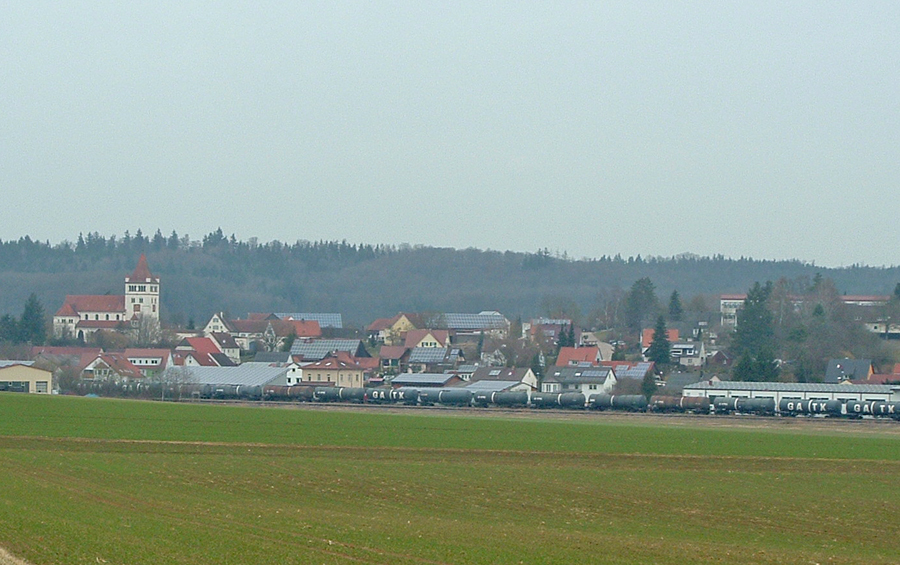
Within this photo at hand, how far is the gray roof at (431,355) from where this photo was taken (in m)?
161

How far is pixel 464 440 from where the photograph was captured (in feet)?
179

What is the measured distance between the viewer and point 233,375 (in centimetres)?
12456

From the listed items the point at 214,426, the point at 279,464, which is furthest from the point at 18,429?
the point at 279,464

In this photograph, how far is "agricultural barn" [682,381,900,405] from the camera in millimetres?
102375

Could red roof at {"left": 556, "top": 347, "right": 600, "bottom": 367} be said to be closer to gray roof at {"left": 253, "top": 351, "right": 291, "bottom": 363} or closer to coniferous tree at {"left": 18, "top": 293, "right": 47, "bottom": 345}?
gray roof at {"left": 253, "top": 351, "right": 291, "bottom": 363}

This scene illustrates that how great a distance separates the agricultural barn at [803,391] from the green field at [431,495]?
43964 millimetres

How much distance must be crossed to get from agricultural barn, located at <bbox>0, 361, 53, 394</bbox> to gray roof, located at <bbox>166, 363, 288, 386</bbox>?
54.9ft

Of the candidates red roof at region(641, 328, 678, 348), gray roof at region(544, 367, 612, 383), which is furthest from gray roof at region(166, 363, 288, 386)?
red roof at region(641, 328, 678, 348)

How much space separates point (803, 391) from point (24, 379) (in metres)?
65.3

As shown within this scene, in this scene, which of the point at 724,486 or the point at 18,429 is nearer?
the point at 724,486

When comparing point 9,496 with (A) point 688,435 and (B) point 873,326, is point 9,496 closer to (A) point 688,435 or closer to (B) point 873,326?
(A) point 688,435

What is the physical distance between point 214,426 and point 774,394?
59966 millimetres

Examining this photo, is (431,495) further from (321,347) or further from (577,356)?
(321,347)

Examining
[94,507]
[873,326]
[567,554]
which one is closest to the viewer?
[567,554]
